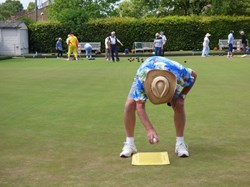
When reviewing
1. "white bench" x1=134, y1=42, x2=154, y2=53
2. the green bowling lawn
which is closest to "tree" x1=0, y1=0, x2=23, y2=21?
"white bench" x1=134, y1=42, x2=154, y2=53

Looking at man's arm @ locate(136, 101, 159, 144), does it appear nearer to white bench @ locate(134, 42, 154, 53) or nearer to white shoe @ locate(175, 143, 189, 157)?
white shoe @ locate(175, 143, 189, 157)

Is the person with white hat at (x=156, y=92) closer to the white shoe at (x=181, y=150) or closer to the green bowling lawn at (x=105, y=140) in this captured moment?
the white shoe at (x=181, y=150)

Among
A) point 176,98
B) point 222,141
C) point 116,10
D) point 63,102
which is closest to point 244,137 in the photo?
point 222,141

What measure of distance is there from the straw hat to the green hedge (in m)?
34.4

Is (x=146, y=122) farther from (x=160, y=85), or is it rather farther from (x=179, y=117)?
(x=179, y=117)

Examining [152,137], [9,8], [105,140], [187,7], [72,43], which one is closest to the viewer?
[152,137]

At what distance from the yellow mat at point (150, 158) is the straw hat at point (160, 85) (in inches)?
33.9

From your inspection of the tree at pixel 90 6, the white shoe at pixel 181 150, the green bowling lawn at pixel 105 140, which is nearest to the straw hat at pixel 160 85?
the green bowling lawn at pixel 105 140

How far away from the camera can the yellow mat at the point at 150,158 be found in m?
5.52

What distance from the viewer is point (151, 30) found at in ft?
129

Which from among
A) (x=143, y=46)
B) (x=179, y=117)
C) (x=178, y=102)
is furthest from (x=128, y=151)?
(x=143, y=46)

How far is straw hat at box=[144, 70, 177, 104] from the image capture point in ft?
16.3

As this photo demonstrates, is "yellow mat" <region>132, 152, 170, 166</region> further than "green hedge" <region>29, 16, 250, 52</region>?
No

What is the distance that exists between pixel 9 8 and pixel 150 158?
407 ft
